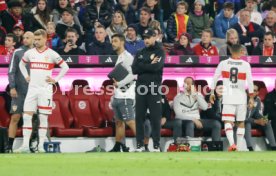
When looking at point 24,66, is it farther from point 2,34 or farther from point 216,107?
point 216,107

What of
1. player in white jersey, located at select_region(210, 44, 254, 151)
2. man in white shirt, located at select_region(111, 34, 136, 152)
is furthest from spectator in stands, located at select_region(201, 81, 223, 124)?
man in white shirt, located at select_region(111, 34, 136, 152)

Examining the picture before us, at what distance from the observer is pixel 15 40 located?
20234mm

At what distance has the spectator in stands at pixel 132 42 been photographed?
2094 centimetres

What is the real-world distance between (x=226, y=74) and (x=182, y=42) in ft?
9.99

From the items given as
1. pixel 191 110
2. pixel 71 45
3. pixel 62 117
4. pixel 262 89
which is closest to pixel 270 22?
pixel 262 89

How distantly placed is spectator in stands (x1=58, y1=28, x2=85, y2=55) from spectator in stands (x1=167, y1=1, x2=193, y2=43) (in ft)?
7.96

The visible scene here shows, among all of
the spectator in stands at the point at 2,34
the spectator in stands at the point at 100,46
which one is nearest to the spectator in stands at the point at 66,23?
the spectator in stands at the point at 100,46

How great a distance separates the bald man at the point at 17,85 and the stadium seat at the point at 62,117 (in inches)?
57.5

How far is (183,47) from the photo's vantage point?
69.4 feet

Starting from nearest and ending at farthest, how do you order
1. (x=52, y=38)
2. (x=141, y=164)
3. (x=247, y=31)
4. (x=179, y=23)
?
1. (x=141, y=164)
2. (x=52, y=38)
3. (x=247, y=31)
4. (x=179, y=23)

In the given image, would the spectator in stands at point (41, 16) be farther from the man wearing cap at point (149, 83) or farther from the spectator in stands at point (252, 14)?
the man wearing cap at point (149, 83)

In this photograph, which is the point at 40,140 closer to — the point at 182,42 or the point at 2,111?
the point at 2,111

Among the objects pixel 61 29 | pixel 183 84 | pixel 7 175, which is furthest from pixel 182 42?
pixel 7 175

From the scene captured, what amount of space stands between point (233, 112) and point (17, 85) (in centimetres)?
372
